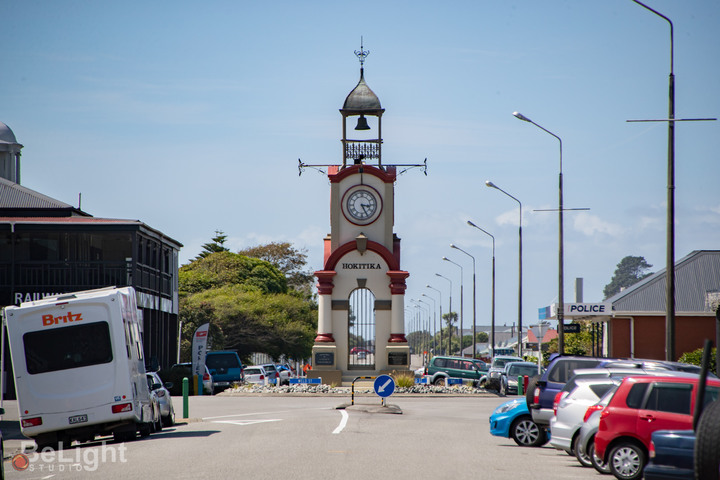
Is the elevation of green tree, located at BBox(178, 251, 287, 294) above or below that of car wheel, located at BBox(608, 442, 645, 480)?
above

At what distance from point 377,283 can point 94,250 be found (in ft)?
44.3

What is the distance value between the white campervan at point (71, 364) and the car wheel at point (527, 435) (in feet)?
23.3

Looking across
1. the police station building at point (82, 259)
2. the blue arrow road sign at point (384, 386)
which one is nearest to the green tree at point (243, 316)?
the police station building at point (82, 259)

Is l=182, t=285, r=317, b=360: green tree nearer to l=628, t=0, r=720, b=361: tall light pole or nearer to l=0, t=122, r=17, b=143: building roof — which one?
l=0, t=122, r=17, b=143: building roof

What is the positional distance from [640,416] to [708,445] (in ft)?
17.1

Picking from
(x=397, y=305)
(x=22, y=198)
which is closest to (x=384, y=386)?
(x=397, y=305)

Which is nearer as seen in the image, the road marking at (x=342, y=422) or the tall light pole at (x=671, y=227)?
the tall light pole at (x=671, y=227)

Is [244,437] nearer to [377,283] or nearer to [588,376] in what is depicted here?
[588,376]

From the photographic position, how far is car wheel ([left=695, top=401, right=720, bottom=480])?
8344 mm

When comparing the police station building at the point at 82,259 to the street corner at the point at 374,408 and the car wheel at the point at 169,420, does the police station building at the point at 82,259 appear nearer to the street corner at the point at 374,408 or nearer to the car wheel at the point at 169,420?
the street corner at the point at 374,408

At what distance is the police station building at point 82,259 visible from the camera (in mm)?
38156

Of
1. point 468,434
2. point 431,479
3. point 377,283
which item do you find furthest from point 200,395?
point 431,479

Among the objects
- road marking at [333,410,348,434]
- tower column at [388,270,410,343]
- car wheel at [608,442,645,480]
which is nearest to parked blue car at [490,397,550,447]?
road marking at [333,410,348,434]

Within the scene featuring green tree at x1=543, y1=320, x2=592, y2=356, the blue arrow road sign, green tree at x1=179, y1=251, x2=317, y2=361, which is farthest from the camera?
green tree at x1=179, y1=251, x2=317, y2=361
